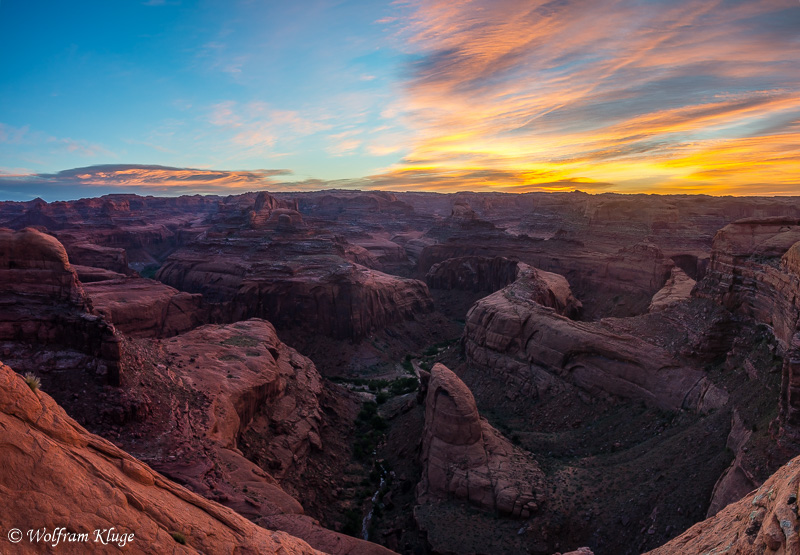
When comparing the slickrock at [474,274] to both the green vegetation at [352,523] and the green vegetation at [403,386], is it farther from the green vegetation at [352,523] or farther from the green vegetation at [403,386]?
the green vegetation at [352,523]

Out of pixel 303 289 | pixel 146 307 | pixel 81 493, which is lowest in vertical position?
pixel 303 289

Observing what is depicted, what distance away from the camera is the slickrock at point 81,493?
6.52 metres

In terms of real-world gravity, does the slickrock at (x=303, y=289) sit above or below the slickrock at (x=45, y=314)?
below

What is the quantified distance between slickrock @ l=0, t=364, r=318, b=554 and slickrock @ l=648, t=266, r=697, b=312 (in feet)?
109

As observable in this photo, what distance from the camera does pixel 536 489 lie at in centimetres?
2088

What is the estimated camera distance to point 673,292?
40.4 m

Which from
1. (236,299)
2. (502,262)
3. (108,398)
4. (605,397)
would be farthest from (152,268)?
(605,397)

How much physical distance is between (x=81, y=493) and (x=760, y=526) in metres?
11.8

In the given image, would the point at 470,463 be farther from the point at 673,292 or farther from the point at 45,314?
the point at 673,292

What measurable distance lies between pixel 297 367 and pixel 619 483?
25416 mm

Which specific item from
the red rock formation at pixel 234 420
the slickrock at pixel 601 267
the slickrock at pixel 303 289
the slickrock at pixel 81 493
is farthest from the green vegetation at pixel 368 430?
the slickrock at pixel 601 267

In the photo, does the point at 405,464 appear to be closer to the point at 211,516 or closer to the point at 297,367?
the point at 297,367

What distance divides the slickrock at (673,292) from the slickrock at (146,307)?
46694 mm

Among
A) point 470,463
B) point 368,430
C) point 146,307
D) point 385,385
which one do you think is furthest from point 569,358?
point 146,307
